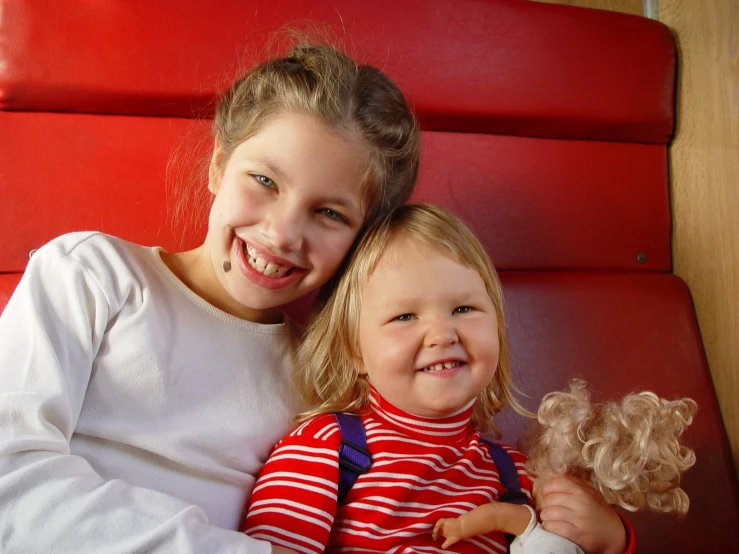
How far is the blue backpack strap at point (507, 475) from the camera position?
0.94 m

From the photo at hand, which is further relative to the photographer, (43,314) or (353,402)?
(353,402)

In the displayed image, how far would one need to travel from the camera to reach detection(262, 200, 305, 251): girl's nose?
2.97ft

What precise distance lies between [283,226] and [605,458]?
500mm

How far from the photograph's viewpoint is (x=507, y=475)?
964 mm

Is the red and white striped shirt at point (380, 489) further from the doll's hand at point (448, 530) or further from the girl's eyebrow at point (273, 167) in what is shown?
the girl's eyebrow at point (273, 167)

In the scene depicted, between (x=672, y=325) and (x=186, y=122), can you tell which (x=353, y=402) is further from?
(x=672, y=325)

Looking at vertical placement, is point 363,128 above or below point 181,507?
above

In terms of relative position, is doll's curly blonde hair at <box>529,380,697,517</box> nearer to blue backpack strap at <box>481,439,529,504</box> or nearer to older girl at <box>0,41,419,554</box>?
blue backpack strap at <box>481,439,529,504</box>

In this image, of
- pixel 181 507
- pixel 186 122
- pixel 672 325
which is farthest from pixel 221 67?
pixel 672 325

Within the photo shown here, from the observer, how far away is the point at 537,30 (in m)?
1.39

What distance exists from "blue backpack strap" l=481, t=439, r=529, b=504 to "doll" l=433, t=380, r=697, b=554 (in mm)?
27

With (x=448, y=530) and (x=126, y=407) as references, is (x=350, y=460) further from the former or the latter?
(x=126, y=407)

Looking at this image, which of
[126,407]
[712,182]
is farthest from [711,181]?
[126,407]

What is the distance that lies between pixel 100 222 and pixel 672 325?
40.5 inches
